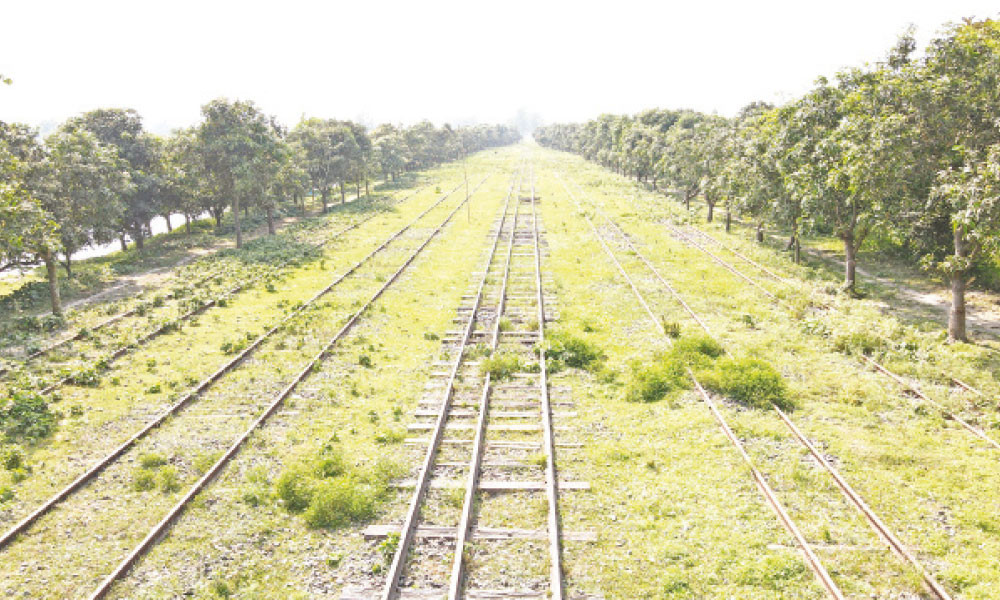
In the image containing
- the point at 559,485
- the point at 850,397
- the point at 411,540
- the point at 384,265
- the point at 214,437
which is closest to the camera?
the point at 411,540

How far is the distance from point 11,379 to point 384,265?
53.3ft

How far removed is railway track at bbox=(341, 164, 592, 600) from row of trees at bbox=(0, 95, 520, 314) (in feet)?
48.8

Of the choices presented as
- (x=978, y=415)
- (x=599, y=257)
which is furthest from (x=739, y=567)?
(x=599, y=257)

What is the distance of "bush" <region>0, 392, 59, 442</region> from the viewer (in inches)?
522

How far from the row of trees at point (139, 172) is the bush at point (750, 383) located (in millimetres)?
21522

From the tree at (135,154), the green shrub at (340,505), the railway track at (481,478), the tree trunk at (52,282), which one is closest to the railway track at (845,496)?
the railway track at (481,478)

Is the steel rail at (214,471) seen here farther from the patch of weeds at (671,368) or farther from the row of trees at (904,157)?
the row of trees at (904,157)

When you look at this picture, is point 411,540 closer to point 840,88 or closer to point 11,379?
point 11,379

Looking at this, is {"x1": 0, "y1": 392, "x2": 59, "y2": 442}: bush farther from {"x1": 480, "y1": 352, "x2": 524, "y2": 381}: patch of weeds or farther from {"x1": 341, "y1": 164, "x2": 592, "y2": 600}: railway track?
{"x1": 480, "y1": 352, "x2": 524, "y2": 381}: patch of weeds

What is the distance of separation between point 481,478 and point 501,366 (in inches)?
201

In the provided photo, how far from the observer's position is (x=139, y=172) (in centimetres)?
3544

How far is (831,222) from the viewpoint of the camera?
79.7 ft

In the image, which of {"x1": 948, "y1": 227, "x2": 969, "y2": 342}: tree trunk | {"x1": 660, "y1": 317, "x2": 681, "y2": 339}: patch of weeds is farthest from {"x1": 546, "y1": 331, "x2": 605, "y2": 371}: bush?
{"x1": 948, "y1": 227, "x2": 969, "y2": 342}: tree trunk

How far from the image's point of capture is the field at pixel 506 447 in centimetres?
907
